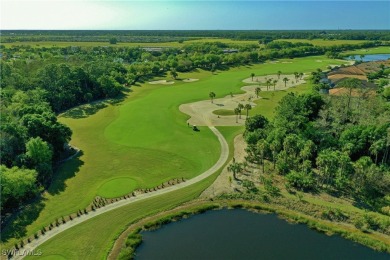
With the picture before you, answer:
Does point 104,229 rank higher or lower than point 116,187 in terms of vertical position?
lower

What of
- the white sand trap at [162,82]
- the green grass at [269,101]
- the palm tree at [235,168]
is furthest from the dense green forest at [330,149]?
the white sand trap at [162,82]

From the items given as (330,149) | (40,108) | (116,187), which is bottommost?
(116,187)

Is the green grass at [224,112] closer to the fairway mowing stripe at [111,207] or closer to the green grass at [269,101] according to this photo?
the green grass at [269,101]

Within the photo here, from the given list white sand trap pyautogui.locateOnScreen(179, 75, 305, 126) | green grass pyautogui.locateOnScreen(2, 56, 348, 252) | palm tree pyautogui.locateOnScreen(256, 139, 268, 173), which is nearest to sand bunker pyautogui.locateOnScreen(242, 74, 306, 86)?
white sand trap pyautogui.locateOnScreen(179, 75, 305, 126)

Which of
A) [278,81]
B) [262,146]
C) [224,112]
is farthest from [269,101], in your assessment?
[262,146]

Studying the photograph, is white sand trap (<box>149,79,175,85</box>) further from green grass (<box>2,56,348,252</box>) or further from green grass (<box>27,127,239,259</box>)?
green grass (<box>27,127,239,259</box>)

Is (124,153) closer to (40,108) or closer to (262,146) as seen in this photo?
(40,108)
